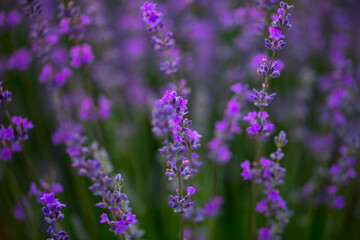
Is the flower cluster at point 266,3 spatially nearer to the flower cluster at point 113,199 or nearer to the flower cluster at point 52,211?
the flower cluster at point 113,199

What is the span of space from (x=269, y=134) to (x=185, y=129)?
41cm

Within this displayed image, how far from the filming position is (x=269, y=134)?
1.43 meters

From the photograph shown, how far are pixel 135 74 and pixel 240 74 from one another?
1399 mm

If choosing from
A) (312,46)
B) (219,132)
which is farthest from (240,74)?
(312,46)

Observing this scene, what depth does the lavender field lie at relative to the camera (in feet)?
4.77

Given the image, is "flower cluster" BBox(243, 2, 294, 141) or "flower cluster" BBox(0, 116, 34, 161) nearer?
"flower cluster" BBox(243, 2, 294, 141)

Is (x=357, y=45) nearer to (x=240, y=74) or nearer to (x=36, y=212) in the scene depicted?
(x=240, y=74)

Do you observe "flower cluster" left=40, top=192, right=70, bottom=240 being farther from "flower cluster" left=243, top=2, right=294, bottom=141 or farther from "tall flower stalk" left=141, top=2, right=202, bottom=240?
"flower cluster" left=243, top=2, right=294, bottom=141

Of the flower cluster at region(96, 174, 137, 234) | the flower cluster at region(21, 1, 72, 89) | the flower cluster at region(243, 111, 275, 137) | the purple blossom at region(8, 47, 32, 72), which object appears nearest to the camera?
the flower cluster at region(96, 174, 137, 234)

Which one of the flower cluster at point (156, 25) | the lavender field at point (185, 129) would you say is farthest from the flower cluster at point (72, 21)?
the flower cluster at point (156, 25)

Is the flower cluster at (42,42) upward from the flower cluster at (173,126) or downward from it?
upward

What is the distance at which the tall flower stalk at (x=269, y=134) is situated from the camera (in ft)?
4.43

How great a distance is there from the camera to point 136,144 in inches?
123

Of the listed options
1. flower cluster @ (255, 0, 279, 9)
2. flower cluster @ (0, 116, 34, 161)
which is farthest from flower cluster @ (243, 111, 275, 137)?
flower cluster @ (0, 116, 34, 161)
